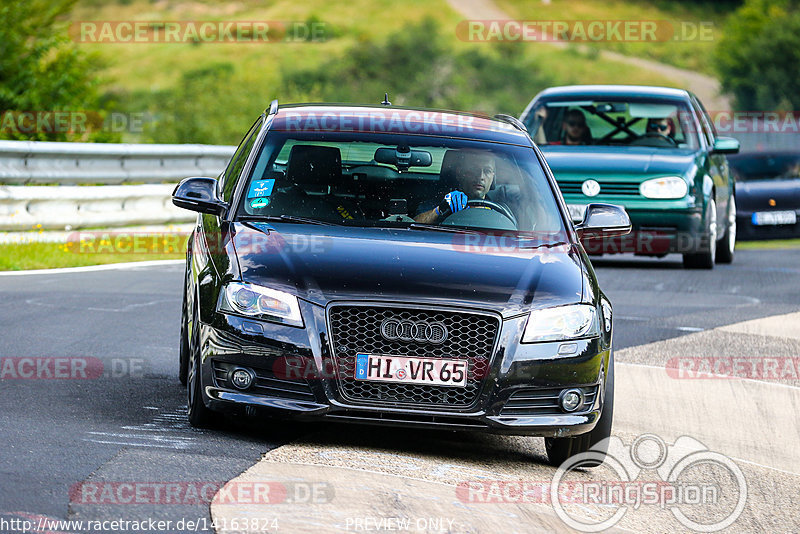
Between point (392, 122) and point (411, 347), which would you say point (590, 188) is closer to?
point (392, 122)

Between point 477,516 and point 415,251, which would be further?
point 415,251

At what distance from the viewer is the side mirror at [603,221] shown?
24.6 feet

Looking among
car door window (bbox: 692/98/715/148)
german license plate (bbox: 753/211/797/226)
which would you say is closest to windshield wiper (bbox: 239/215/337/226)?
car door window (bbox: 692/98/715/148)

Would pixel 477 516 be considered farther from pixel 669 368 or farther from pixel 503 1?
pixel 503 1

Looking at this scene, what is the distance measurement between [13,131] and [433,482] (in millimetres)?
15262

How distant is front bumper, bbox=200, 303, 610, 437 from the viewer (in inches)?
233

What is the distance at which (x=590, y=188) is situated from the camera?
14.4 meters

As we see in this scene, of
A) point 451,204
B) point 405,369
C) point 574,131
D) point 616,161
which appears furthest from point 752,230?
point 405,369

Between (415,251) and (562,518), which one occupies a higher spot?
(415,251)

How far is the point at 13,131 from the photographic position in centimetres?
1964

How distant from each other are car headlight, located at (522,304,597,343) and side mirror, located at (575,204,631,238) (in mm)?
1260

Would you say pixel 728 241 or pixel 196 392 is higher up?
pixel 196 392

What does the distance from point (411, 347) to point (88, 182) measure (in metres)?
10.2

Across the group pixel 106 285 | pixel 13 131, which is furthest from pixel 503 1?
pixel 106 285
